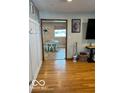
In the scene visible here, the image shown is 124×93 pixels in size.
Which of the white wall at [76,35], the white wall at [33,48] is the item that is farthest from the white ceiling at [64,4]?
the white wall at [76,35]

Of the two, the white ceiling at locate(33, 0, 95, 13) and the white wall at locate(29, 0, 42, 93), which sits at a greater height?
the white ceiling at locate(33, 0, 95, 13)

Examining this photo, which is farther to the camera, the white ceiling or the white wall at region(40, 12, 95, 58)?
the white wall at region(40, 12, 95, 58)

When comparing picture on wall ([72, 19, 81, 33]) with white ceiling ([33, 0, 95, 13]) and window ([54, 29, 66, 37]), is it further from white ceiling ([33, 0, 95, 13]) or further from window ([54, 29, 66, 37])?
window ([54, 29, 66, 37])

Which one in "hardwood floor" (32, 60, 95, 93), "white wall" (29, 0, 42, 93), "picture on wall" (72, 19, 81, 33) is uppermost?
"picture on wall" (72, 19, 81, 33)

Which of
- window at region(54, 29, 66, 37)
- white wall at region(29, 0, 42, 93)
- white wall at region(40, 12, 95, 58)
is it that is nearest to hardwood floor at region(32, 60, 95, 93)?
white wall at region(29, 0, 42, 93)

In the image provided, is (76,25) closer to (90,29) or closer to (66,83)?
(90,29)

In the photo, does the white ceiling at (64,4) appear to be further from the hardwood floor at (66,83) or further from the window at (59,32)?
the window at (59,32)
